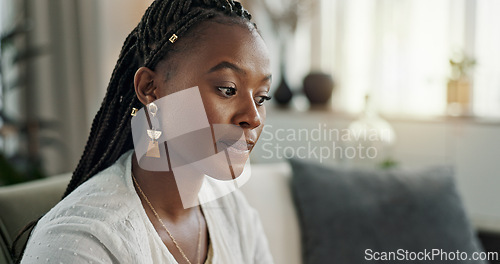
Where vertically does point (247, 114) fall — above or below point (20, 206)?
above

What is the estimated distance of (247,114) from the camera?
721mm

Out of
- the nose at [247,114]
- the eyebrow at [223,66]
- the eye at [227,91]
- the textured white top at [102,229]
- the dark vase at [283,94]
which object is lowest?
the dark vase at [283,94]

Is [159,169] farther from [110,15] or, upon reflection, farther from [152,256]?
[110,15]

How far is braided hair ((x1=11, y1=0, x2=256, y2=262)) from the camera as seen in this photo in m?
0.74

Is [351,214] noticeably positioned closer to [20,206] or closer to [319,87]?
[20,206]

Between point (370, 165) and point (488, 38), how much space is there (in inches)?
35.6

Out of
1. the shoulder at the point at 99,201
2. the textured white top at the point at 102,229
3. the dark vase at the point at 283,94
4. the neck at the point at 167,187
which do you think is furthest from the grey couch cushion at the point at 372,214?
the dark vase at the point at 283,94

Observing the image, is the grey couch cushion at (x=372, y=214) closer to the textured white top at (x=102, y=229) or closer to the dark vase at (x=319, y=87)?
the textured white top at (x=102, y=229)

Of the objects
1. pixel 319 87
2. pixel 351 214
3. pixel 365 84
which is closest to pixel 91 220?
pixel 351 214

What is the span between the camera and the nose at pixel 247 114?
0.72 meters

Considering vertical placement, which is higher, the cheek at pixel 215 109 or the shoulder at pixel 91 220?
the cheek at pixel 215 109

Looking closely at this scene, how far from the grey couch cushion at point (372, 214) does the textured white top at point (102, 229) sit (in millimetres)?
479

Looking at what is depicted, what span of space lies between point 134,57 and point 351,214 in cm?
79

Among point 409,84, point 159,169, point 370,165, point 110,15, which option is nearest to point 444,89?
point 409,84
